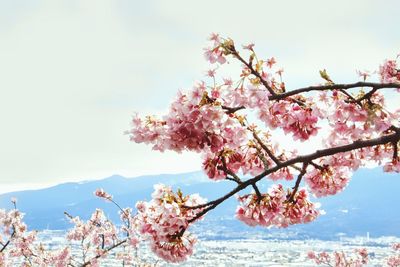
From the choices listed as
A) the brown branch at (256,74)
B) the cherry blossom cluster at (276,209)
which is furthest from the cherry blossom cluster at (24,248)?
the brown branch at (256,74)

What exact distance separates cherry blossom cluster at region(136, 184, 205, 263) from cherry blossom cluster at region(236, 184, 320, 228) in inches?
26.8

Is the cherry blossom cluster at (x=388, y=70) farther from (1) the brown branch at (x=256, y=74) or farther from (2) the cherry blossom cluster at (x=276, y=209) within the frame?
(1) the brown branch at (x=256, y=74)

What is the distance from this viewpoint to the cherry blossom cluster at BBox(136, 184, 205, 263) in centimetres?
351

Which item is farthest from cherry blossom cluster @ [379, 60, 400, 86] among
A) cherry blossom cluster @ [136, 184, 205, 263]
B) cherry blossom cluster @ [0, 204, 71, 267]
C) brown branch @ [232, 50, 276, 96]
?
cherry blossom cluster @ [0, 204, 71, 267]

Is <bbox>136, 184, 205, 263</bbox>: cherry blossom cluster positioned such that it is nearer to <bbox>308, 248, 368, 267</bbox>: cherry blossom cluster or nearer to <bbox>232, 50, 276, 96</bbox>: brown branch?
<bbox>232, 50, 276, 96</bbox>: brown branch

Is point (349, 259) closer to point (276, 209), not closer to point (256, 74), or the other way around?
point (276, 209)

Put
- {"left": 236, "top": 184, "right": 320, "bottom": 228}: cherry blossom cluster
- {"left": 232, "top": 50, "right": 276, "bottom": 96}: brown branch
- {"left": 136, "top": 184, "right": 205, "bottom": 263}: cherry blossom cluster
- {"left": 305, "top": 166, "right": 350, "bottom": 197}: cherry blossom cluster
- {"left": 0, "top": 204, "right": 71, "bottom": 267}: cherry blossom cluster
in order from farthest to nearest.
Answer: {"left": 0, "top": 204, "right": 71, "bottom": 267}: cherry blossom cluster < {"left": 305, "top": 166, "right": 350, "bottom": 197}: cherry blossom cluster < {"left": 236, "top": 184, "right": 320, "bottom": 228}: cherry blossom cluster < {"left": 232, "top": 50, "right": 276, "bottom": 96}: brown branch < {"left": 136, "top": 184, "right": 205, "bottom": 263}: cherry blossom cluster

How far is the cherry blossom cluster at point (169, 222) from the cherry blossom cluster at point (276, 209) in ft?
2.24

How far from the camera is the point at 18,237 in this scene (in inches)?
597

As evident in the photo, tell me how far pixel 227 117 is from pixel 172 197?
80cm

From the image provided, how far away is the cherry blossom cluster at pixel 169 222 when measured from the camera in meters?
3.51

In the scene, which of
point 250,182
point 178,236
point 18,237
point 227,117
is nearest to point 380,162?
point 250,182

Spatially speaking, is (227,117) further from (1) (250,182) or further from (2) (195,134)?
(1) (250,182)

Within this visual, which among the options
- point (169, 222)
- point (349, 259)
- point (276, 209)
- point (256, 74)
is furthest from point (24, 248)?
point (256, 74)
